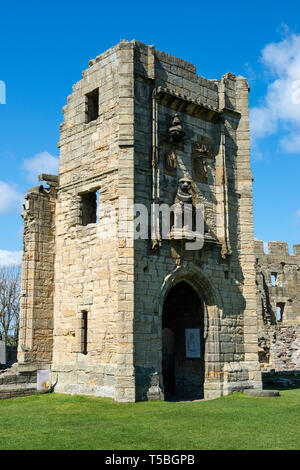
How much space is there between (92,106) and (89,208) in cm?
291

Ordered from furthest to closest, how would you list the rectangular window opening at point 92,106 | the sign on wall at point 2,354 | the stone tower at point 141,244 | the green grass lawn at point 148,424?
the sign on wall at point 2,354 → the rectangular window opening at point 92,106 → the stone tower at point 141,244 → the green grass lawn at point 148,424

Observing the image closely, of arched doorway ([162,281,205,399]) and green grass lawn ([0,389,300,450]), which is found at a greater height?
arched doorway ([162,281,205,399])

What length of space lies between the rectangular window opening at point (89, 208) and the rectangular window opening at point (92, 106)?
2.10 m

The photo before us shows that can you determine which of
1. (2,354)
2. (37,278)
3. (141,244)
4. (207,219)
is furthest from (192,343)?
(2,354)

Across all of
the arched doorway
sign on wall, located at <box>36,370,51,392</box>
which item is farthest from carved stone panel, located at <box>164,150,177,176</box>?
sign on wall, located at <box>36,370,51,392</box>

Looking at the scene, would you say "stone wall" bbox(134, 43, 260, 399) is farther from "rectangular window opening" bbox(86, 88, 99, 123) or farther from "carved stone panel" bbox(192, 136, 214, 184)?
"rectangular window opening" bbox(86, 88, 99, 123)

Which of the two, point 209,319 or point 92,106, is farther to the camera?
point 92,106

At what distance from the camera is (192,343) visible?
15.4 m

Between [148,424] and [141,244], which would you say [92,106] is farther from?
[148,424]

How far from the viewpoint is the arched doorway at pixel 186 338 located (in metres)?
15.3

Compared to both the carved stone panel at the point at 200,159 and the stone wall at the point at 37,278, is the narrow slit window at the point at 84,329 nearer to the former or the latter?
the stone wall at the point at 37,278

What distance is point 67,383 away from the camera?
1384 centimetres

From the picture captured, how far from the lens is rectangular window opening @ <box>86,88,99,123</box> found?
14970 millimetres

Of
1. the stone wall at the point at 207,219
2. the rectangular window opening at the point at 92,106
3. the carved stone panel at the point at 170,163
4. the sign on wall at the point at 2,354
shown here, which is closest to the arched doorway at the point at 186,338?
the stone wall at the point at 207,219
